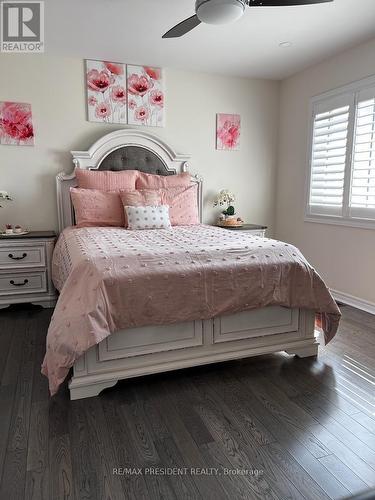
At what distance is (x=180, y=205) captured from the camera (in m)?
3.63

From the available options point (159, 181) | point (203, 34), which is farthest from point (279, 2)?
point (159, 181)

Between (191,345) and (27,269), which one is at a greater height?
(27,269)

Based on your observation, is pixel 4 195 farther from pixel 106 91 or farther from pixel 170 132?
pixel 170 132

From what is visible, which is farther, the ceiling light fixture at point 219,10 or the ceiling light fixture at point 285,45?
the ceiling light fixture at point 285,45

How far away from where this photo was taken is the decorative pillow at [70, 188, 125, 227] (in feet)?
11.0

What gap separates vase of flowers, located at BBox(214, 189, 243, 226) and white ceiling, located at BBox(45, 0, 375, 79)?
1435mm

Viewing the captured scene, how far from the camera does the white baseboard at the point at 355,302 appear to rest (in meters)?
3.33

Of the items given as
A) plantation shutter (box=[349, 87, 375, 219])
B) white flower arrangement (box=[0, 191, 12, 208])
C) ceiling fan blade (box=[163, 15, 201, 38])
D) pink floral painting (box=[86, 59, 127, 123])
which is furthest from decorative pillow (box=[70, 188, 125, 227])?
plantation shutter (box=[349, 87, 375, 219])

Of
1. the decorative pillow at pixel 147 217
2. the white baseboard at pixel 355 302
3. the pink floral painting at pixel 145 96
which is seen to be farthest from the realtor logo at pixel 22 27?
the white baseboard at pixel 355 302

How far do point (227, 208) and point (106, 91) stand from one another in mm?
1915

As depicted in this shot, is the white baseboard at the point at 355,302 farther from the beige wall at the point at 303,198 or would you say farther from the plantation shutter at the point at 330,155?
the plantation shutter at the point at 330,155

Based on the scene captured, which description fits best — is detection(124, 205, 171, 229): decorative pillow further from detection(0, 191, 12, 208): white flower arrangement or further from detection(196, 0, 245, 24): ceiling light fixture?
detection(196, 0, 245, 24): ceiling light fixture

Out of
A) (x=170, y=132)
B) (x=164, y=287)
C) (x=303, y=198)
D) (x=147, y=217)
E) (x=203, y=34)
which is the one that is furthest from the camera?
(x=303, y=198)

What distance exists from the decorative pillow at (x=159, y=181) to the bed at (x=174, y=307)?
125cm
